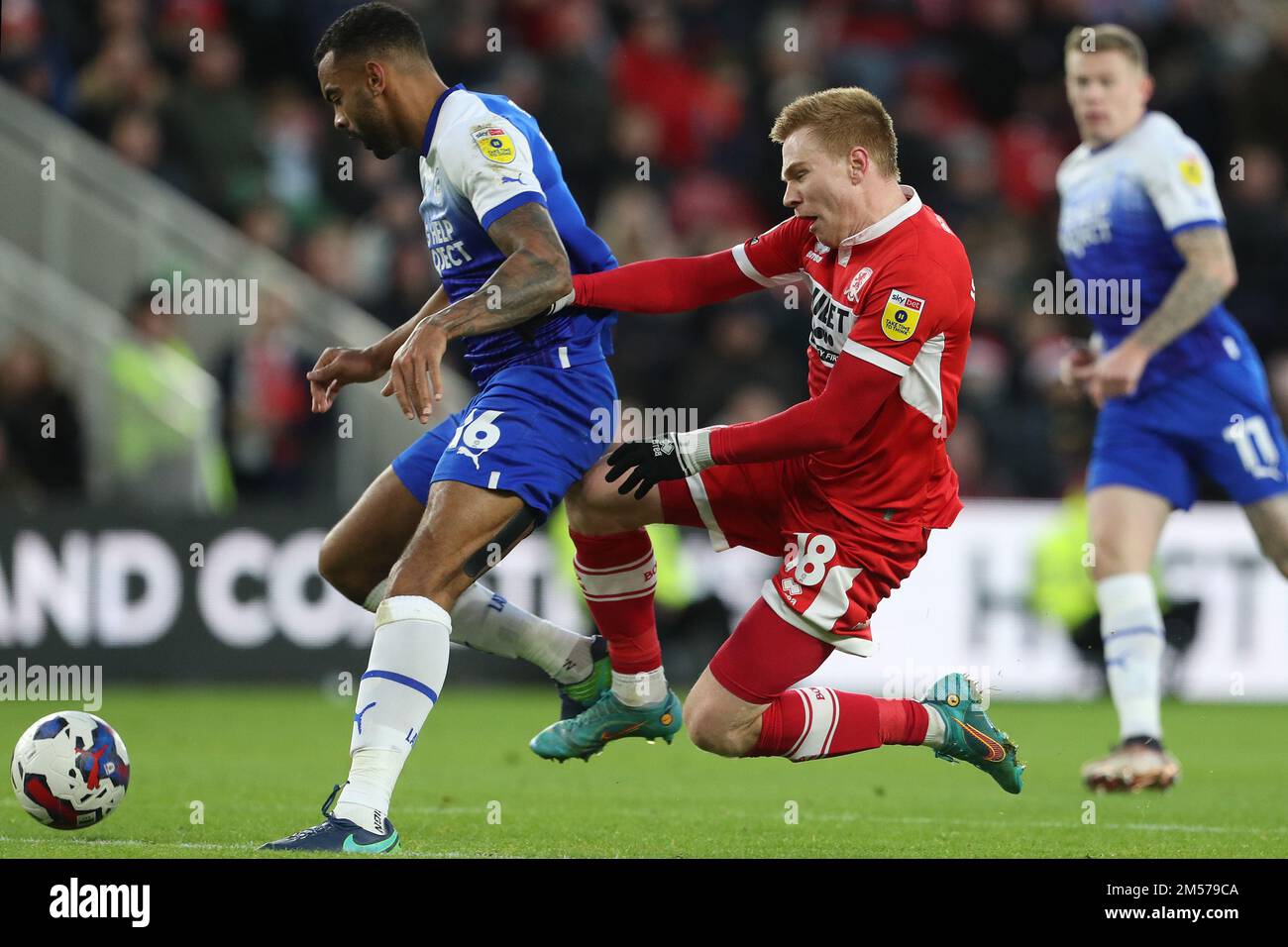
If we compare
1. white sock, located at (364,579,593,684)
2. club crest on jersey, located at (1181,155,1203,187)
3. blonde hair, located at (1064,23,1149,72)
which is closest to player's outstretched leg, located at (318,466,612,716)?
white sock, located at (364,579,593,684)

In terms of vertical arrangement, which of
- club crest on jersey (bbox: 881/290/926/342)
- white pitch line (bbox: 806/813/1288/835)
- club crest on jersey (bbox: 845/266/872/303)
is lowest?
white pitch line (bbox: 806/813/1288/835)

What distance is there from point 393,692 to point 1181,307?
3.42 meters

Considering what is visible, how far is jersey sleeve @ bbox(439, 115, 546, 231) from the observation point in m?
5.41

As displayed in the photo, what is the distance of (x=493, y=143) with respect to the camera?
5.50 meters

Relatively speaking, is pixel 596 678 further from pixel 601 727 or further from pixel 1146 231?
pixel 1146 231

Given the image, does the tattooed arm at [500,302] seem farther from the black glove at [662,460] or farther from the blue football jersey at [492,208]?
the black glove at [662,460]

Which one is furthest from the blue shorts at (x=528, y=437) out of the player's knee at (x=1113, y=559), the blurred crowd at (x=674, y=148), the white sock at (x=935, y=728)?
the blurred crowd at (x=674, y=148)

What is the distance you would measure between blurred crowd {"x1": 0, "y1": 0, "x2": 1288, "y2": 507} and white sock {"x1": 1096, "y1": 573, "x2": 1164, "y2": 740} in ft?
15.9

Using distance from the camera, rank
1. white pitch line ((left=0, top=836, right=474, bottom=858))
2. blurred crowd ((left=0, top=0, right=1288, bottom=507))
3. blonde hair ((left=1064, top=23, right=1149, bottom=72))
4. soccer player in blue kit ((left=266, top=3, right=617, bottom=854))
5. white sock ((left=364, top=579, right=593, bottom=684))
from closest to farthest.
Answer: white pitch line ((left=0, top=836, right=474, bottom=858)) → soccer player in blue kit ((left=266, top=3, right=617, bottom=854)) → white sock ((left=364, top=579, right=593, bottom=684)) → blonde hair ((left=1064, top=23, right=1149, bottom=72)) → blurred crowd ((left=0, top=0, right=1288, bottom=507))

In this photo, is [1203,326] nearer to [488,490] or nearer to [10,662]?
[488,490]

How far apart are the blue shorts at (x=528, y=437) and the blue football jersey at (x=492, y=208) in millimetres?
80

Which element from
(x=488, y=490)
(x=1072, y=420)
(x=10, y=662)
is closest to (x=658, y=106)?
(x=1072, y=420)

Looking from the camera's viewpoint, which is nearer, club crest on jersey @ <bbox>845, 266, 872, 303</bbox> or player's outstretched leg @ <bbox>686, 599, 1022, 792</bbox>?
club crest on jersey @ <bbox>845, 266, 872, 303</bbox>

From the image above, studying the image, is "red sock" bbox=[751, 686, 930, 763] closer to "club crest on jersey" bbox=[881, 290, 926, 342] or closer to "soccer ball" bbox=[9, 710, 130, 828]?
"club crest on jersey" bbox=[881, 290, 926, 342]
